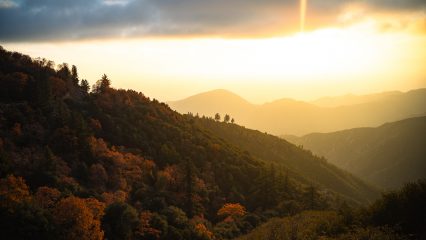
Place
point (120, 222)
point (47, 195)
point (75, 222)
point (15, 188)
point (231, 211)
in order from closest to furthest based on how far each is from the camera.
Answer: point (75, 222)
point (120, 222)
point (15, 188)
point (47, 195)
point (231, 211)

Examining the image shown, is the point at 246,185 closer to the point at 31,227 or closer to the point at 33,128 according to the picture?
the point at 33,128

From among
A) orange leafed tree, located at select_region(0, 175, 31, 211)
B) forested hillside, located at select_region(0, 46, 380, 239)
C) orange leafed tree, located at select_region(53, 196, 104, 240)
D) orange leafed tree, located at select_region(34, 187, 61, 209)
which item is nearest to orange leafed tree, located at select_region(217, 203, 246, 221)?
forested hillside, located at select_region(0, 46, 380, 239)

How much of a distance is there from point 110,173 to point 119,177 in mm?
3562

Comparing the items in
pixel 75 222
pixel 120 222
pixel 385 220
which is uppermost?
pixel 385 220

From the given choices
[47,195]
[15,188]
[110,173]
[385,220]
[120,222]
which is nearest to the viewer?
[385,220]

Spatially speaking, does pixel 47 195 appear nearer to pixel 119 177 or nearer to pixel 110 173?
pixel 119 177

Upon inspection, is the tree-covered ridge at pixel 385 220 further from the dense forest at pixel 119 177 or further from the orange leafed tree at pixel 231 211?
the orange leafed tree at pixel 231 211

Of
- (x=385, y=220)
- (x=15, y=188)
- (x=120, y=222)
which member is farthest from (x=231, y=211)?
(x=385, y=220)

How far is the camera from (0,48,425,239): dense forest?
5788cm

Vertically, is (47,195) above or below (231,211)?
above

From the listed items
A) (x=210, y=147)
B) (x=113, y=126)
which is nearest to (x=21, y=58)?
(x=113, y=126)

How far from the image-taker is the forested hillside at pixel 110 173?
65938 millimetres

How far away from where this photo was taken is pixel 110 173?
388 feet

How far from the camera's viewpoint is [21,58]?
176 meters
